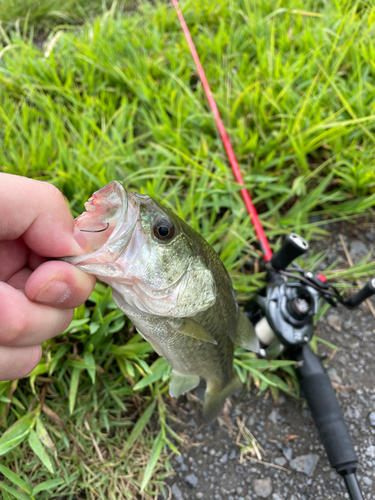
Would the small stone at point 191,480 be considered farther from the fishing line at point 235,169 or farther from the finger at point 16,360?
the fishing line at point 235,169

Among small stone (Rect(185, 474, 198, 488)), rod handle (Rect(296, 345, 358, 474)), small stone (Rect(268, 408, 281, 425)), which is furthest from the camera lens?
small stone (Rect(268, 408, 281, 425))

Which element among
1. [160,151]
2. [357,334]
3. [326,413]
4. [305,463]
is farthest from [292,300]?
[160,151]

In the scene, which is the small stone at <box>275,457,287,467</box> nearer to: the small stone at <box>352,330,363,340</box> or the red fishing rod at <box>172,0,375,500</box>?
the red fishing rod at <box>172,0,375,500</box>

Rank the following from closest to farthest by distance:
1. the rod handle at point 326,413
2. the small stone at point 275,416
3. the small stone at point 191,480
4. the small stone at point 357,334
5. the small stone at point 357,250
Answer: the rod handle at point 326,413
the small stone at point 191,480
the small stone at point 275,416
the small stone at point 357,334
the small stone at point 357,250

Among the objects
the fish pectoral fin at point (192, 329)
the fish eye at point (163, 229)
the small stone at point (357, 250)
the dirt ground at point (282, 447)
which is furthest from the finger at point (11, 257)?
the small stone at point (357, 250)

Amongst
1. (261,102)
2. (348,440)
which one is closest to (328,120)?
(261,102)

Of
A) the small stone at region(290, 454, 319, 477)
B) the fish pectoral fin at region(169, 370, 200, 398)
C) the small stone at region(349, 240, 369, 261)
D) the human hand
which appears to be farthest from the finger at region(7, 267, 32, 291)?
the small stone at region(349, 240, 369, 261)
